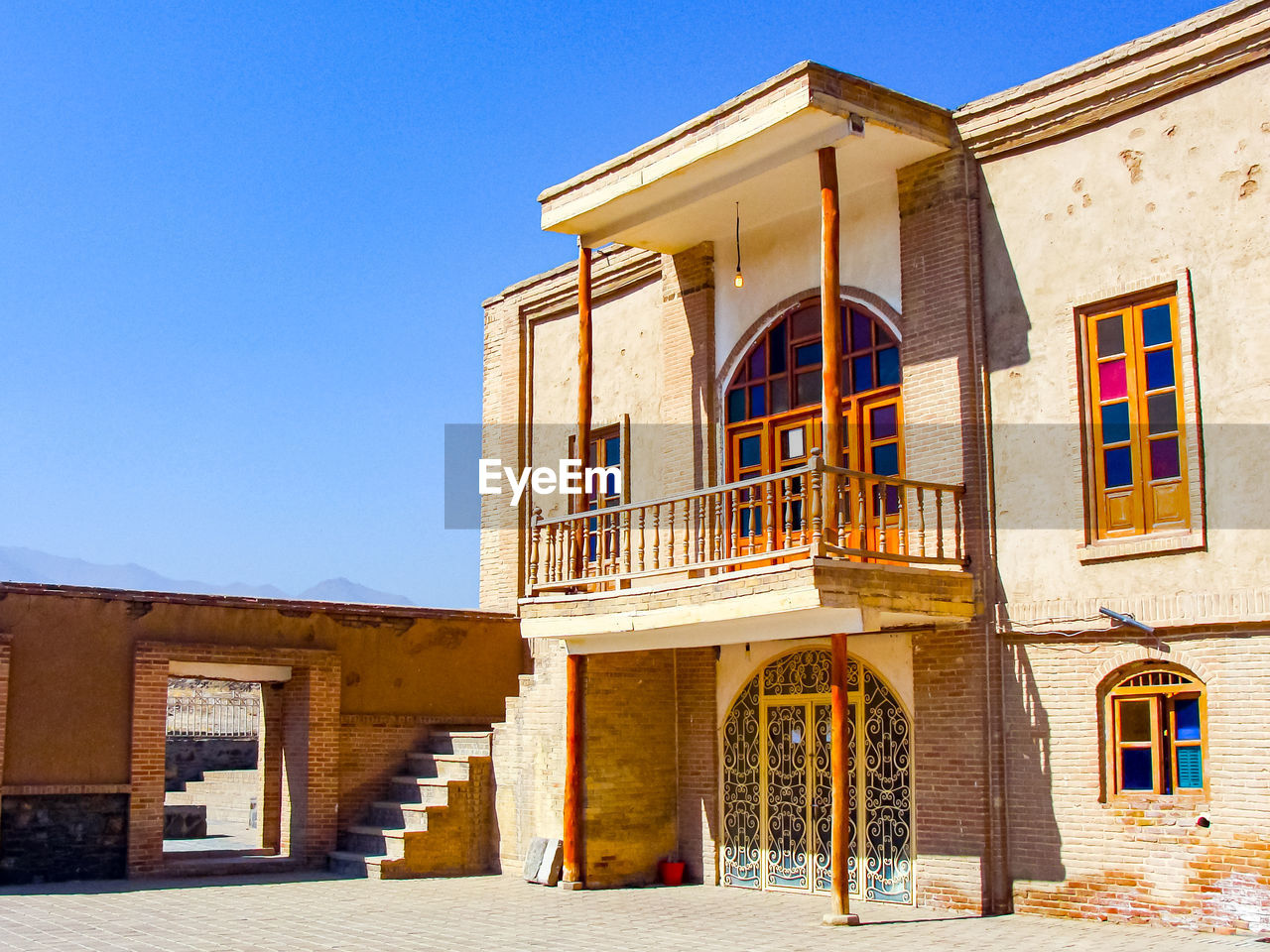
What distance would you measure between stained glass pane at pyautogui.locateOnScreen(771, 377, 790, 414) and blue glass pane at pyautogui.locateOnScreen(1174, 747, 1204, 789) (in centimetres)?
525

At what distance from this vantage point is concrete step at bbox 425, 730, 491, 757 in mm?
16312

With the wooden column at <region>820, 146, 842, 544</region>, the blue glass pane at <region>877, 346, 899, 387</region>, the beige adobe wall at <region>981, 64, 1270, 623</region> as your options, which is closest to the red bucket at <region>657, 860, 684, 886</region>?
the beige adobe wall at <region>981, 64, 1270, 623</region>

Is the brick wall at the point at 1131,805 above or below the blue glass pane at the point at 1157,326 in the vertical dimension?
below

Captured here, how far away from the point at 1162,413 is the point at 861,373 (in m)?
3.13

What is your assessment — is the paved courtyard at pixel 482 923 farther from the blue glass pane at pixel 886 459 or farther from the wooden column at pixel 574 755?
the blue glass pane at pixel 886 459

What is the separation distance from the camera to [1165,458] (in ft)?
37.9

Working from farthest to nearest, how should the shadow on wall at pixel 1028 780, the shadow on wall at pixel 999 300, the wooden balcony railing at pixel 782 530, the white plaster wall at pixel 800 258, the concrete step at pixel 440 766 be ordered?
the concrete step at pixel 440 766, the white plaster wall at pixel 800 258, the shadow on wall at pixel 999 300, the shadow on wall at pixel 1028 780, the wooden balcony railing at pixel 782 530

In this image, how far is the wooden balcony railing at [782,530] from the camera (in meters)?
11.7

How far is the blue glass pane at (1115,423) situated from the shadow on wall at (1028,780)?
76.8 inches

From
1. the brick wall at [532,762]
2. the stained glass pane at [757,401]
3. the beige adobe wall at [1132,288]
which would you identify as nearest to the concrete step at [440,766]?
the brick wall at [532,762]

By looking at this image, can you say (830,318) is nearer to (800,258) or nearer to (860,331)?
(860,331)

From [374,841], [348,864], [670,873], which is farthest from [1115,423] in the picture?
[348,864]

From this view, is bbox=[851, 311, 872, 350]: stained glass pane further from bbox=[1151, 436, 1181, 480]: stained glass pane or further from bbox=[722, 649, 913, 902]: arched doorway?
bbox=[1151, 436, 1181, 480]: stained glass pane

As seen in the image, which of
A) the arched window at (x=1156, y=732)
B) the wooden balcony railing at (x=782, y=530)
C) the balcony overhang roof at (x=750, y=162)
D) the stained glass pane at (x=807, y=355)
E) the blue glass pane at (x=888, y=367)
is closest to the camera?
the arched window at (x=1156, y=732)
